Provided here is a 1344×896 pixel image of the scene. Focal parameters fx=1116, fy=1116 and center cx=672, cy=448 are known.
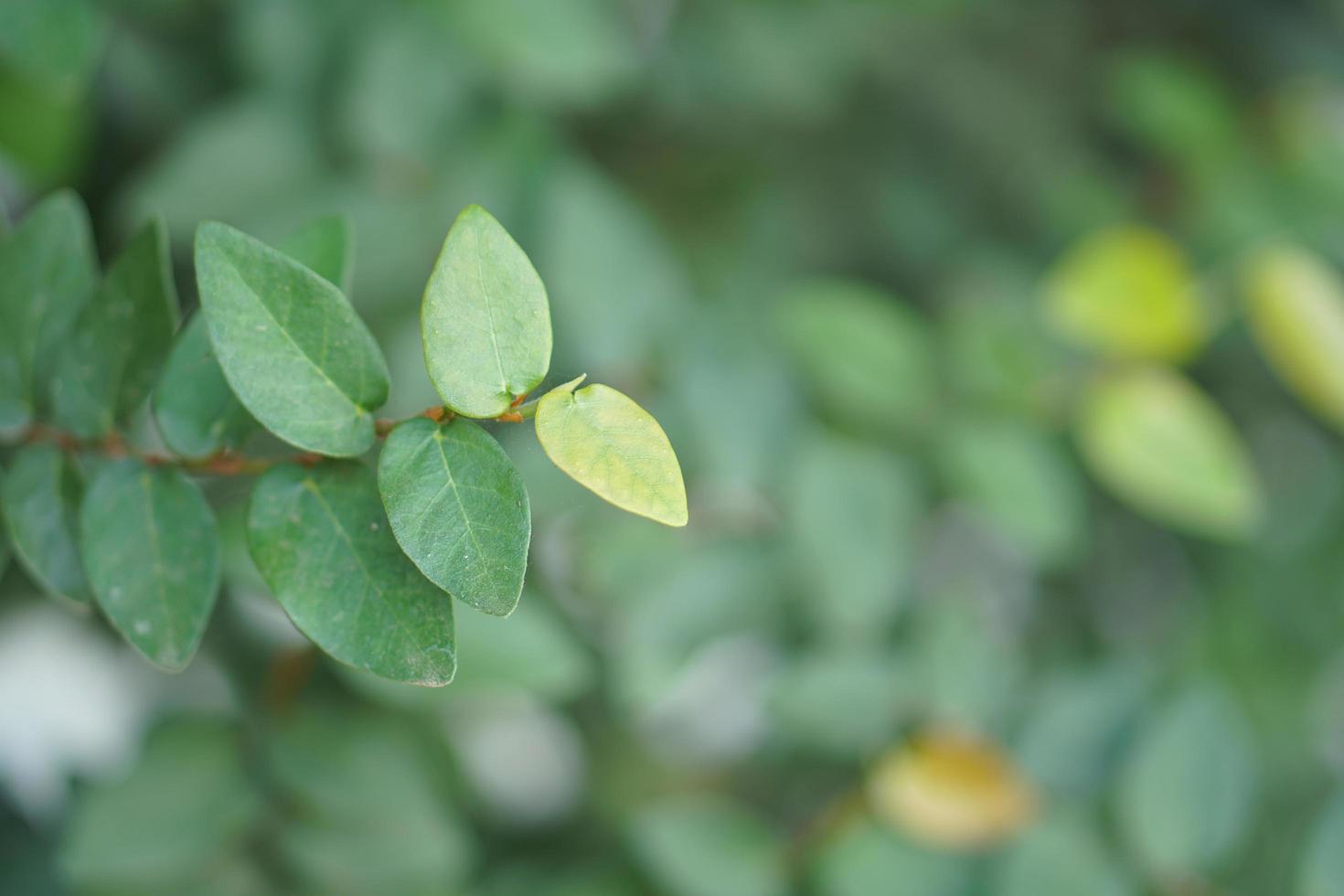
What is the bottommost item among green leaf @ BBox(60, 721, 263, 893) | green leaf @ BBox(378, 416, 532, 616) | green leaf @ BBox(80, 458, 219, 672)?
green leaf @ BBox(60, 721, 263, 893)

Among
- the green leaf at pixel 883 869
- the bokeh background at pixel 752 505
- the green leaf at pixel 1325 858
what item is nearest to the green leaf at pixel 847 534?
the bokeh background at pixel 752 505

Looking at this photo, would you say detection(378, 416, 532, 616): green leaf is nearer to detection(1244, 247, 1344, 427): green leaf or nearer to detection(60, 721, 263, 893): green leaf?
detection(60, 721, 263, 893): green leaf

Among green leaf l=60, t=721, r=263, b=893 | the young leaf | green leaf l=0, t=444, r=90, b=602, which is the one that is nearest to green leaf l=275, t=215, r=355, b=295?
the young leaf

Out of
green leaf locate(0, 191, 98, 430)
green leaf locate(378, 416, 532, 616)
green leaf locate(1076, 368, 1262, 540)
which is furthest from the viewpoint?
green leaf locate(1076, 368, 1262, 540)

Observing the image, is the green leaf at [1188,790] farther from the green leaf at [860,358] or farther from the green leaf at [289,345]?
the green leaf at [289,345]

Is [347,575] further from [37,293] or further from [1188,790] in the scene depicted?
[1188,790]

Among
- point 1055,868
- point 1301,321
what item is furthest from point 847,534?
point 1301,321

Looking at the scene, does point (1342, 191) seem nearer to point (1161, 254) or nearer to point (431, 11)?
point (1161, 254)
